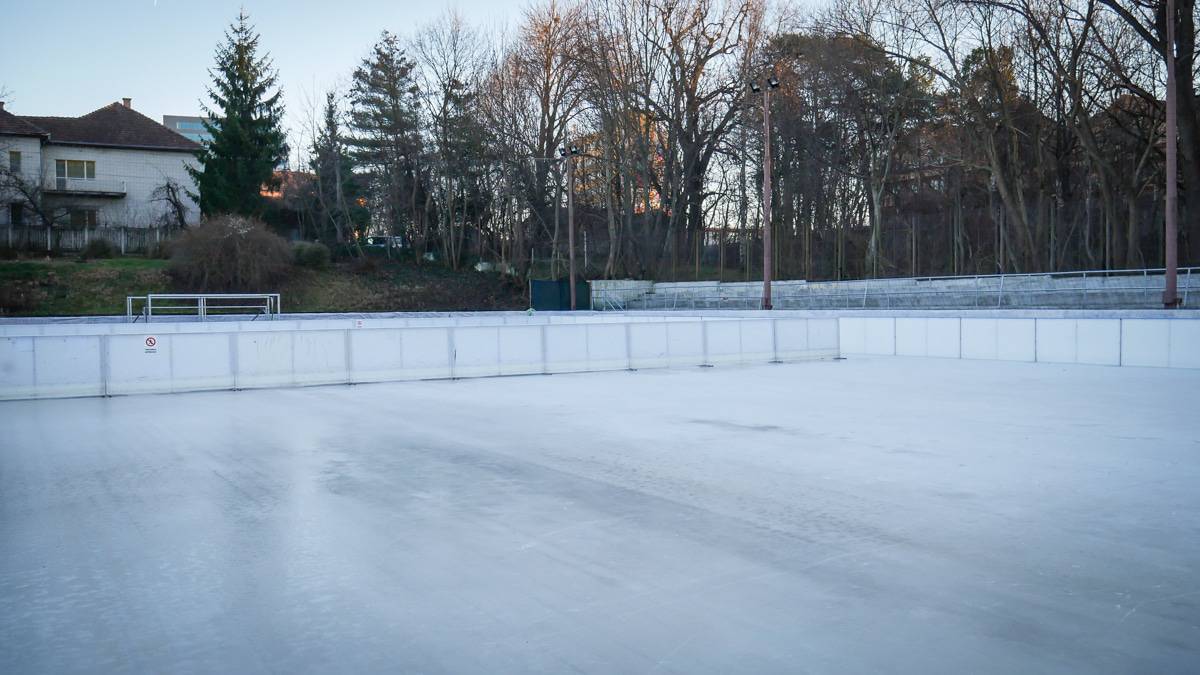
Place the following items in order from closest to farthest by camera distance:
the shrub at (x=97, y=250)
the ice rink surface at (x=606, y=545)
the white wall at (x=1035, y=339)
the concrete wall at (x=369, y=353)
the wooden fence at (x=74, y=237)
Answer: the ice rink surface at (x=606, y=545) < the concrete wall at (x=369, y=353) < the white wall at (x=1035, y=339) < the shrub at (x=97, y=250) < the wooden fence at (x=74, y=237)

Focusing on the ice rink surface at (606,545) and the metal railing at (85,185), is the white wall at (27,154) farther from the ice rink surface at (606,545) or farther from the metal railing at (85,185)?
the ice rink surface at (606,545)

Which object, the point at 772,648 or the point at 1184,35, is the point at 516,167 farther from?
the point at 772,648

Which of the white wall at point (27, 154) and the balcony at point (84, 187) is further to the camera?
the balcony at point (84, 187)

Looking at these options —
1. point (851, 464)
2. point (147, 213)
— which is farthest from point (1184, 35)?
point (147, 213)

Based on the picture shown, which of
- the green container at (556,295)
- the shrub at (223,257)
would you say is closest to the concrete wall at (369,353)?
the shrub at (223,257)

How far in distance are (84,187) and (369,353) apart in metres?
47.7

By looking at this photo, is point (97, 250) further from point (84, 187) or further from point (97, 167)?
point (97, 167)

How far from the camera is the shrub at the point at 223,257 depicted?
143 feet

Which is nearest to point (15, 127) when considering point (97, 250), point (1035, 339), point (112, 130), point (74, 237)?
point (112, 130)

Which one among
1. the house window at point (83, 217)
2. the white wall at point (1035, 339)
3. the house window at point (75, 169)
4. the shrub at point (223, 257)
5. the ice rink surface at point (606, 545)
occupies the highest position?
the house window at point (75, 169)

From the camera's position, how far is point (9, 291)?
39.9 meters

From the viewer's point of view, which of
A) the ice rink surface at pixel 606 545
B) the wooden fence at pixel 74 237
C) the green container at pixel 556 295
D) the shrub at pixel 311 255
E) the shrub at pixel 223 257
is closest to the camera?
the ice rink surface at pixel 606 545

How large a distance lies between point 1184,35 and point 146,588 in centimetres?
3679

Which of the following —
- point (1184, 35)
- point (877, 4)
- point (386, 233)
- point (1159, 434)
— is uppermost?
point (877, 4)
